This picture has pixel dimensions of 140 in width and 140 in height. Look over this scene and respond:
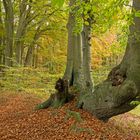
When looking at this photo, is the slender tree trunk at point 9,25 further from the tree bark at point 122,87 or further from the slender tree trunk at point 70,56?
the tree bark at point 122,87

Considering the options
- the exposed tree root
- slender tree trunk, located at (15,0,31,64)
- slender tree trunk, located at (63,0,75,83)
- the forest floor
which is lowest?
the forest floor

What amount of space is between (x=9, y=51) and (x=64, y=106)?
40.5ft

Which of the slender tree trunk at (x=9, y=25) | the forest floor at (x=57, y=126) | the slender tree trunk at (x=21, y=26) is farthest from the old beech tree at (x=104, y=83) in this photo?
the slender tree trunk at (x=21, y=26)

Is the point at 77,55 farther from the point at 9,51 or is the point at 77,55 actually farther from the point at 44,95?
the point at 9,51

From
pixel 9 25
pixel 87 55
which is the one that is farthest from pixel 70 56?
pixel 9 25

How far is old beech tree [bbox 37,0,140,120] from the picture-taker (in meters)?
8.64

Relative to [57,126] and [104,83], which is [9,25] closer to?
[104,83]

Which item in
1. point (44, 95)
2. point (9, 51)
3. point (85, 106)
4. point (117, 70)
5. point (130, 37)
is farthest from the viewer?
point (9, 51)

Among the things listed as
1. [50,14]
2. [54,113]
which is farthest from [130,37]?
[50,14]

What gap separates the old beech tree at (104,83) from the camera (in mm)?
8641

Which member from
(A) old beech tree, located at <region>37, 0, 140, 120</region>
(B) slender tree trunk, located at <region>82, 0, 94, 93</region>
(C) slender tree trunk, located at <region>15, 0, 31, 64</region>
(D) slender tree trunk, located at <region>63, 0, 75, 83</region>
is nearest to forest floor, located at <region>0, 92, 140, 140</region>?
(A) old beech tree, located at <region>37, 0, 140, 120</region>

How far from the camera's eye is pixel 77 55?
484 inches

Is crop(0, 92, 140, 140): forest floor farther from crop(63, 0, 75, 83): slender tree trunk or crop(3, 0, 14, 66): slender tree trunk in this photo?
crop(3, 0, 14, 66): slender tree trunk

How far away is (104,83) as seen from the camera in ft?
31.8
